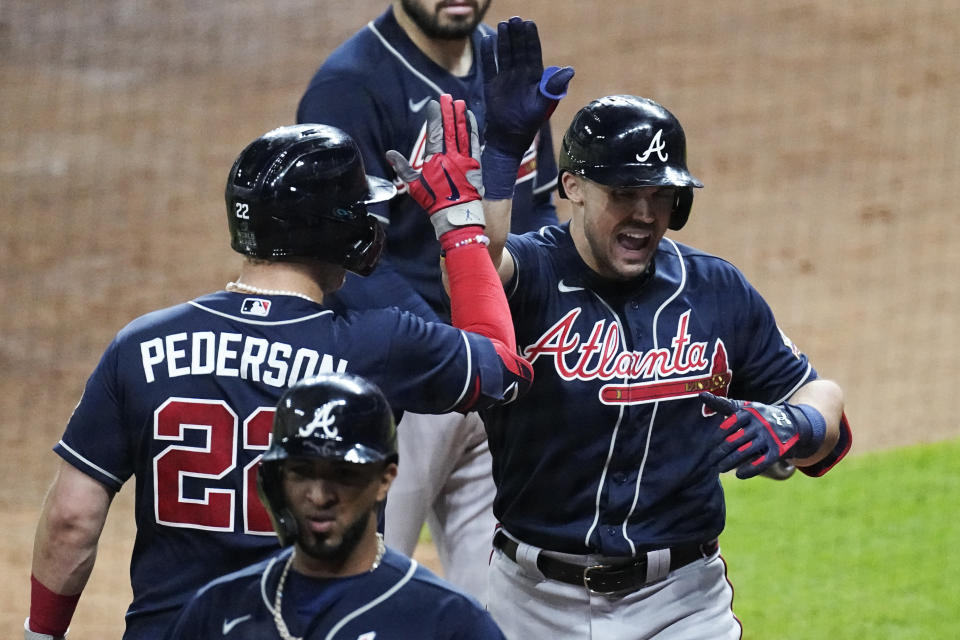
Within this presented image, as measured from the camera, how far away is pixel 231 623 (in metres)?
2.29

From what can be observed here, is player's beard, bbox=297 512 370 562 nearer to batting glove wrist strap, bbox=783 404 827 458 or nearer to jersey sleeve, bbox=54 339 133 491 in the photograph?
jersey sleeve, bbox=54 339 133 491

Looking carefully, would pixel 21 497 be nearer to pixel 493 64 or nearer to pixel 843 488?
pixel 843 488

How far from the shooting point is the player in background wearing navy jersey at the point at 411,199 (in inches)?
155

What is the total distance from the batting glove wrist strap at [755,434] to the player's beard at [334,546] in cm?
102

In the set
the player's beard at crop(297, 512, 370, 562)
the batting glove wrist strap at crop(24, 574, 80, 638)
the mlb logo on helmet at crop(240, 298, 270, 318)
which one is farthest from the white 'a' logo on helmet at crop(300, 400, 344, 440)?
the batting glove wrist strap at crop(24, 574, 80, 638)

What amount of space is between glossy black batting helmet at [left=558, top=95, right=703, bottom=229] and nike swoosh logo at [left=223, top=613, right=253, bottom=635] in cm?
134

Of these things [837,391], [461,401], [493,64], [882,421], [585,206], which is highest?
[493,64]

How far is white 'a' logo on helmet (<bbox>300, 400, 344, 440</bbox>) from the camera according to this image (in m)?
2.25

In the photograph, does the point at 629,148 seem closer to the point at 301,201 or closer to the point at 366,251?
the point at 366,251

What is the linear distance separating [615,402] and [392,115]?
43.4 inches

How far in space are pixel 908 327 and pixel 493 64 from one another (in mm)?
5461

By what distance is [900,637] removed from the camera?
510 centimetres

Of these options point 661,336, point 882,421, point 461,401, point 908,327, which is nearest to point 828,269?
point 908,327

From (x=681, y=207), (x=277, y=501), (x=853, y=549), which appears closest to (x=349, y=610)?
(x=277, y=501)
